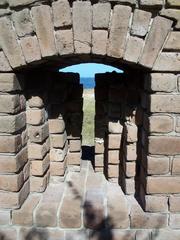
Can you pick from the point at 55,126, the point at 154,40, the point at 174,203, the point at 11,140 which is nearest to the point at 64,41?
the point at 154,40

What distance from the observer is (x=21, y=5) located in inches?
104

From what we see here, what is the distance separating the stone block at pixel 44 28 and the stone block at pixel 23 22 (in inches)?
1.7

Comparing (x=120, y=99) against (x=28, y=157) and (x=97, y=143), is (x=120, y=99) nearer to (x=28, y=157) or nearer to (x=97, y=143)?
(x=97, y=143)

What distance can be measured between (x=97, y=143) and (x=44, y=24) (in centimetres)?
159

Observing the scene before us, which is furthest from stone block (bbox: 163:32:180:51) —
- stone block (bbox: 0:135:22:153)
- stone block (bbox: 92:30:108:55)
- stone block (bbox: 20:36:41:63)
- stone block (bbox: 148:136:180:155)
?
stone block (bbox: 0:135:22:153)

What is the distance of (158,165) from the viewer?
2.87m

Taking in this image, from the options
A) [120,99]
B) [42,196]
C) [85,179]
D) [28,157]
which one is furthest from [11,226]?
[120,99]

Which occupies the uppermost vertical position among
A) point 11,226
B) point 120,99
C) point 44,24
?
point 44,24

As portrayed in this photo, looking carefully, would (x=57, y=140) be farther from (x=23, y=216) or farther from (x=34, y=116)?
(x=23, y=216)

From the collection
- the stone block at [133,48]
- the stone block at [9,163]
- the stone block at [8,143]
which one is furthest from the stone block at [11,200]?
the stone block at [133,48]

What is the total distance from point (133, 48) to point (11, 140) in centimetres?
127

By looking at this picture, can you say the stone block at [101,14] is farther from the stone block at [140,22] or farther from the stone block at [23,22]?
the stone block at [23,22]

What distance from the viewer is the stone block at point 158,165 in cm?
286

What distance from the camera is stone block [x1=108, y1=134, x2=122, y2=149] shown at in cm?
349
